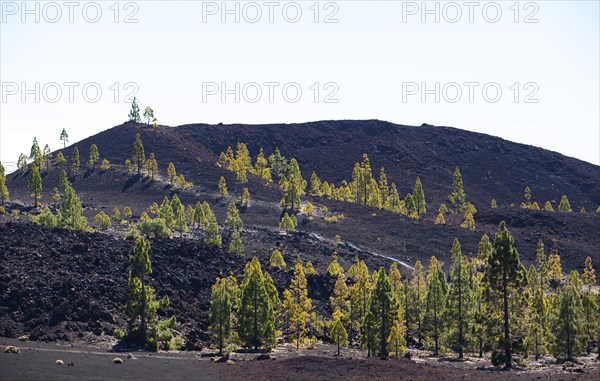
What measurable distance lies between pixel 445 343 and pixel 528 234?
113 metres

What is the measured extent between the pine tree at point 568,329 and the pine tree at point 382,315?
59.6 ft

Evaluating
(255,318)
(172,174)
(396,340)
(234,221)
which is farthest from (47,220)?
(396,340)

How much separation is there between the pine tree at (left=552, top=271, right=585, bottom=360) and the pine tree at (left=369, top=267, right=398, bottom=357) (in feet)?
59.6

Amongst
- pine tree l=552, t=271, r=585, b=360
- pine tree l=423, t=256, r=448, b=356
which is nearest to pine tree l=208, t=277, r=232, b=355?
pine tree l=423, t=256, r=448, b=356

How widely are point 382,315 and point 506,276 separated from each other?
1417cm

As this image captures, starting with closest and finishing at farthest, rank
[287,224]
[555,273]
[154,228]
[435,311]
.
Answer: [435,311]
[154,228]
[555,273]
[287,224]

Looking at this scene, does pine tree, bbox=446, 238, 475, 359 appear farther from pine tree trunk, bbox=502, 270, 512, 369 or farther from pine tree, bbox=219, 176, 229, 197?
pine tree, bbox=219, 176, 229, 197

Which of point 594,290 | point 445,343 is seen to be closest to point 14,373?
point 445,343

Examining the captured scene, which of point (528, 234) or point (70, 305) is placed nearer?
point (70, 305)

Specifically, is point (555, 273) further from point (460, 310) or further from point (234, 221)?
point (460, 310)

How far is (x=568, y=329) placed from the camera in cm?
7181

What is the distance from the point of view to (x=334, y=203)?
197000 mm

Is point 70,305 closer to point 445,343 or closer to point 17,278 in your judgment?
point 17,278

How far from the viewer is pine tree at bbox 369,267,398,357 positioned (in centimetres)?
7119
